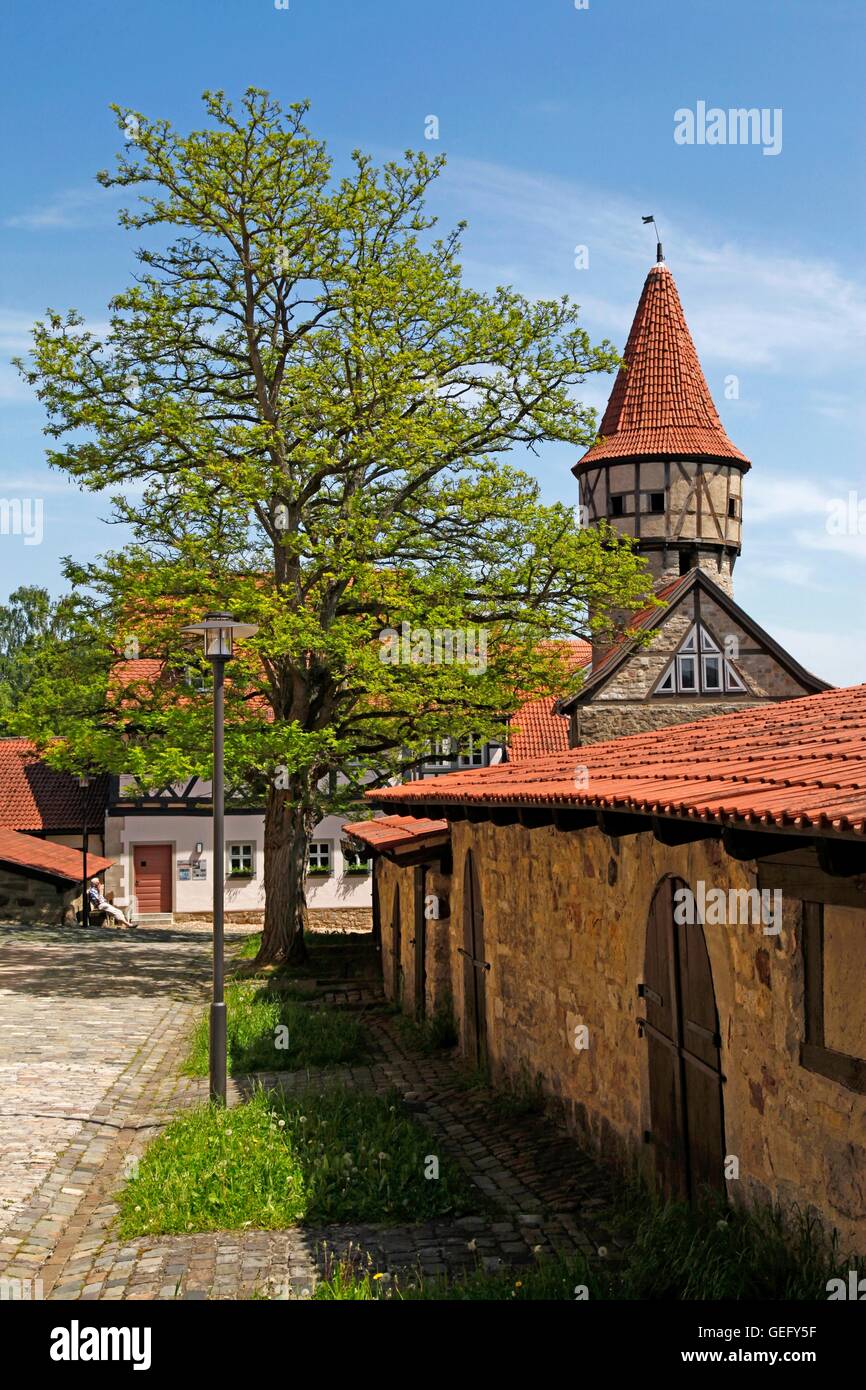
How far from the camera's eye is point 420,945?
15.2 m

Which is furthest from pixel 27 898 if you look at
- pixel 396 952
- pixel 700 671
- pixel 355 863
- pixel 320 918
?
pixel 700 671

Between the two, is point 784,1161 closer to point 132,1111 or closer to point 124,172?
point 132,1111

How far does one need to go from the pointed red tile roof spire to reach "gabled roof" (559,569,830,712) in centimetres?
A: 685

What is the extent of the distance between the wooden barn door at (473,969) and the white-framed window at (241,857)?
2197 cm

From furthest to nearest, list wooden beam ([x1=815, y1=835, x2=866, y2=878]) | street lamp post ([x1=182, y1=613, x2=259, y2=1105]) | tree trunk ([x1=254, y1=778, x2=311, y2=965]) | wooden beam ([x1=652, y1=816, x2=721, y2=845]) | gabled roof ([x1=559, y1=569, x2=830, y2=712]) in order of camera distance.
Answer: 1. gabled roof ([x1=559, y1=569, x2=830, y2=712])
2. tree trunk ([x1=254, y1=778, x2=311, y2=965])
3. street lamp post ([x1=182, y1=613, x2=259, y2=1105])
4. wooden beam ([x1=652, y1=816, x2=721, y2=845])
5. wooden beam ([x1=815, y1=835, x2=866, y2=878])

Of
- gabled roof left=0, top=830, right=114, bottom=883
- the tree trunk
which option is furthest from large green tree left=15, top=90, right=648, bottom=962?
gabled roof left=0, top=830, right=114, bottom=883

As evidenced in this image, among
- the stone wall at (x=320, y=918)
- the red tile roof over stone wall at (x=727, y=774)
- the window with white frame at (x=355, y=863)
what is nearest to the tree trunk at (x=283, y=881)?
the red tile roof over stone wall at (x=727, y=774)

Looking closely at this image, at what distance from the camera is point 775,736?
800 centimetres

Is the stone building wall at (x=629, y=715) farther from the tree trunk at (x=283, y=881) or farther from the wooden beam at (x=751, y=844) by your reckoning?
the wooden beam at (x=751, y=844)

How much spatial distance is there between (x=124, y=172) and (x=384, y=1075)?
1371 cm

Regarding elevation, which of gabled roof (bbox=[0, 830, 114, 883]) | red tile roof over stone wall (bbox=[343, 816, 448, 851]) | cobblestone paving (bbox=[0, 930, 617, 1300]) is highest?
red tile roof over stone wall (bbox=[343, 816, 448, 851])

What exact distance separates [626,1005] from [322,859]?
27.1 metres

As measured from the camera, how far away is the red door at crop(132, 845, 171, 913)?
3350 centimetres

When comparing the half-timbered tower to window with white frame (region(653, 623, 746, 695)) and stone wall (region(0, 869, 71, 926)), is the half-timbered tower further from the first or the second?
stone wall (region(0, 869, 71, 926))
